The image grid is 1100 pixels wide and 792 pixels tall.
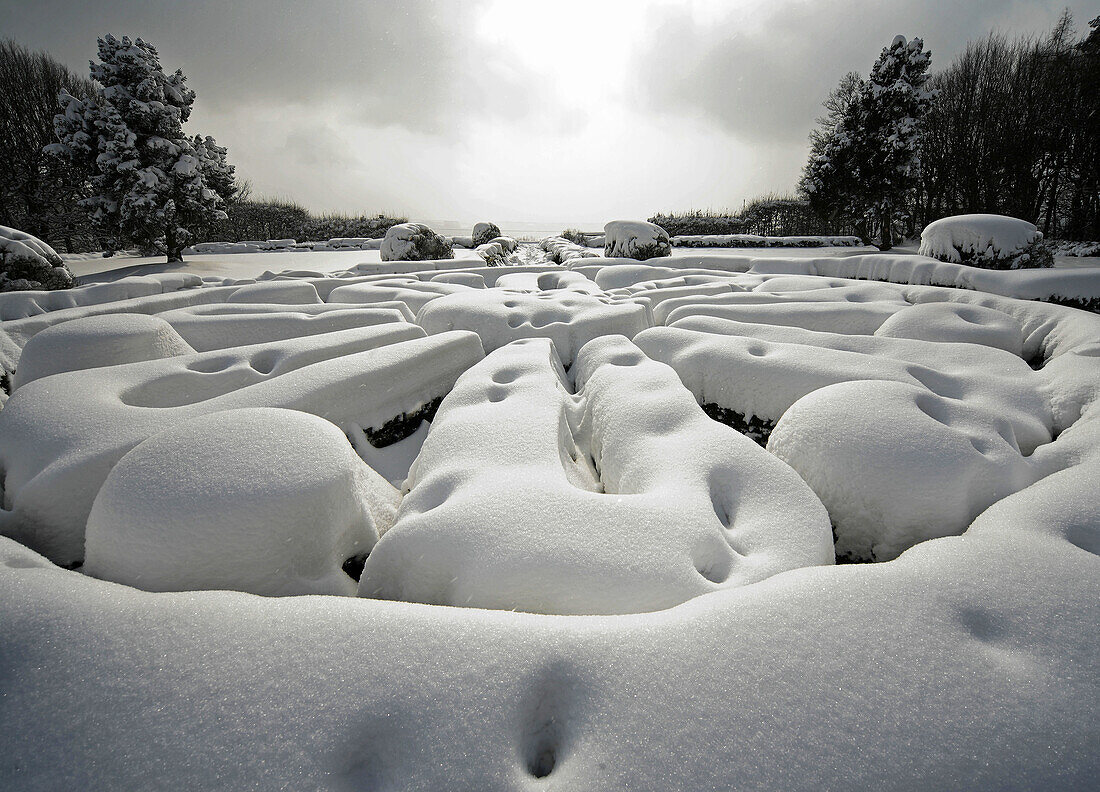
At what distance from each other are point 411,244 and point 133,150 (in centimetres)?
739

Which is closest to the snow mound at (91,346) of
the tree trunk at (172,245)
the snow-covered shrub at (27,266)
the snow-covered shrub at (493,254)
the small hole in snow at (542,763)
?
the small hole in snow at (542,763)

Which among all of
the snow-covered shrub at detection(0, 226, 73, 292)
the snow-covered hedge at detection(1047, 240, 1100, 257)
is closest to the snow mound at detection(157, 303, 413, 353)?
the snow-covered shrub at detection(0, 226, 73, 292)

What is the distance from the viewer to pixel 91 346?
7.41ft

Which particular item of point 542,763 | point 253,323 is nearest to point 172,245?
point 253,323

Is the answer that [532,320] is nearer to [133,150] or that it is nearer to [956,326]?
[956,326]

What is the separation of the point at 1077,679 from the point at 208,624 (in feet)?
4.70

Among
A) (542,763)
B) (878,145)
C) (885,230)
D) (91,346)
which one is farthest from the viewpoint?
(885,230)

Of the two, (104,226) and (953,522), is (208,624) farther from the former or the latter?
(104,226)

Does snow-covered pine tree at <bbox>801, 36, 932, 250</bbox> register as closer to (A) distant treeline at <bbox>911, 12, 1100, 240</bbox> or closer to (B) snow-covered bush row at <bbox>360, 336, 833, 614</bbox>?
(A) distant treeline at <bbox>911, 12, 1100, 240</bbox>

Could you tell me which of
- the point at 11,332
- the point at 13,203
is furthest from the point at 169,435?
the point at 13,203

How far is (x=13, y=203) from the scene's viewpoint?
15359mm

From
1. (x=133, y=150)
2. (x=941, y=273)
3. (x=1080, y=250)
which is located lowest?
(x=941, y=273)

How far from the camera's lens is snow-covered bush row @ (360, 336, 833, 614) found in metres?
1.00

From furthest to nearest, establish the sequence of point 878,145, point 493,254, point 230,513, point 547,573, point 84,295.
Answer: point 878,145, point 493,254, point 84,295, point 230,513, point 547,573
